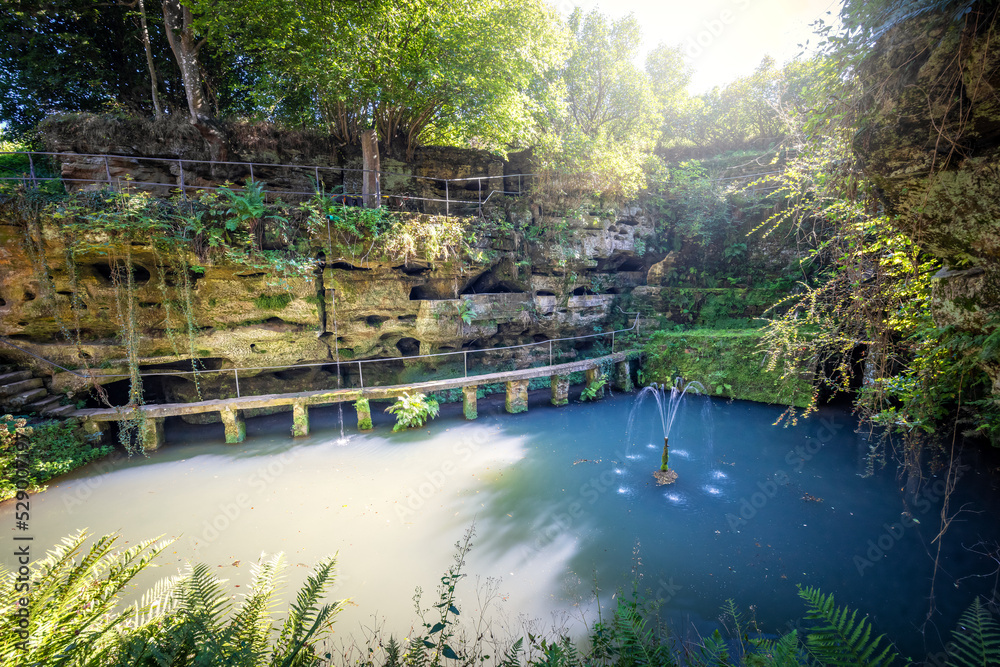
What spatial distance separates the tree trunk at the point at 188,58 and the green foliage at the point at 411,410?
813 cm

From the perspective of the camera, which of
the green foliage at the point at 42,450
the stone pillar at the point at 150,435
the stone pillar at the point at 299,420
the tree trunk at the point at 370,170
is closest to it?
the green foliage at the point at 42,450

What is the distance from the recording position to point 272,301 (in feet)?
28.8

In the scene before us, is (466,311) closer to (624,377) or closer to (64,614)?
(624,377)

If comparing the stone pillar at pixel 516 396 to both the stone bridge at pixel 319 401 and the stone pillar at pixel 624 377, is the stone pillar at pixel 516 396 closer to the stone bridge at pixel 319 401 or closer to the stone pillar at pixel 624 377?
the stone bridge at pixel 319 401

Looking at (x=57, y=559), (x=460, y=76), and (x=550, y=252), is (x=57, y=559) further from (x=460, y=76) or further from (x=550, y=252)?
(x=550, y=252)

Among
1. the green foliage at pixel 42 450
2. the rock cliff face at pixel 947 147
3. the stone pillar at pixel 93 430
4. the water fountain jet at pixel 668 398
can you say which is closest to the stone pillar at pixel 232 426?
the green foliage at pixel 42 450

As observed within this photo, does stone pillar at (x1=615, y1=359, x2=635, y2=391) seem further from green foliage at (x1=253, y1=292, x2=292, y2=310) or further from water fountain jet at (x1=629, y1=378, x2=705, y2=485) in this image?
green foliage at (x1=253, y1=292, x2=292, y2=310)

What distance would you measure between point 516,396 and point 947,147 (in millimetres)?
8351

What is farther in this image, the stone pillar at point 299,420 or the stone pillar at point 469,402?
the stone pillar at point 469,402

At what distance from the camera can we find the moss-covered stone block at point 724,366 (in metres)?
9.49

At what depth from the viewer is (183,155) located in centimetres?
969

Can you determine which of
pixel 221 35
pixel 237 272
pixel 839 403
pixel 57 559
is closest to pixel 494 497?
pixel 57 559

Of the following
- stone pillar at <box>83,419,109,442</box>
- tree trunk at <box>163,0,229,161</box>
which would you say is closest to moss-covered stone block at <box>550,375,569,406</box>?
stone pillar at <box>83,419,109,442</box>

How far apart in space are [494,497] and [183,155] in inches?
444
